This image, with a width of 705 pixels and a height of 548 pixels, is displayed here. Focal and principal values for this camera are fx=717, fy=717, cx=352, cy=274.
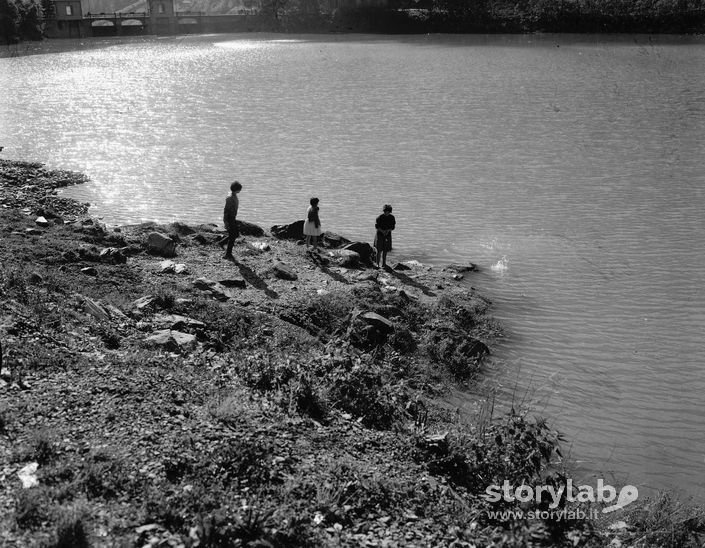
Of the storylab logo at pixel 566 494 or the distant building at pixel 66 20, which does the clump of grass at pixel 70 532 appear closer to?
the storylab logo at pixel 566 494

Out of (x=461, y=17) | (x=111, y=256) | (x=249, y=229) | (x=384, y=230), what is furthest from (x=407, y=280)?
(x=461, y=17)

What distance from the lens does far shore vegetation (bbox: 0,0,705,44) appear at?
9100cm

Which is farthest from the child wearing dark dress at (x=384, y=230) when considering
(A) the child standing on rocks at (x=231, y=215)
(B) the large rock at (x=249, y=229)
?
(B) the large rock at (x=249, y=229)

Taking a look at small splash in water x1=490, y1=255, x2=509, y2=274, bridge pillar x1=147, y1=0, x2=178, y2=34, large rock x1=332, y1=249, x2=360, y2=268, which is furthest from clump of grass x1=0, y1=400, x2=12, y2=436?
bridge pillar x1=147, y1=0, x2=178, y2=34

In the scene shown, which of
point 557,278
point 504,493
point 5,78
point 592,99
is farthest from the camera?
point 5,78

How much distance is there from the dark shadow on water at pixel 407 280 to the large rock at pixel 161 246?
5.37 metres

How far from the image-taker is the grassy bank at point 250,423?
7172 millimetres

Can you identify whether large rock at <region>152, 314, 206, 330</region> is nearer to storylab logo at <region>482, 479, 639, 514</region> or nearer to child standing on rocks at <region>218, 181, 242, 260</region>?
child standing on rocks at <region>218, 181, 242, 260</region>

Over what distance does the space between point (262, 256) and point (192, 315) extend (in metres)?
5.03

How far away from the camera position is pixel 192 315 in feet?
43.8

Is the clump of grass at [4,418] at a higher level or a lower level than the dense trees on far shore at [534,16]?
lower

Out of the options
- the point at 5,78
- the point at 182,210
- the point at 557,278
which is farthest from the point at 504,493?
the point at 5,78

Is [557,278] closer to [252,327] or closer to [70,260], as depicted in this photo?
[252,327]

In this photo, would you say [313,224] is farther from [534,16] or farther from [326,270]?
[534,16]
